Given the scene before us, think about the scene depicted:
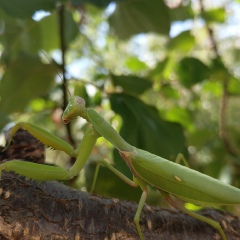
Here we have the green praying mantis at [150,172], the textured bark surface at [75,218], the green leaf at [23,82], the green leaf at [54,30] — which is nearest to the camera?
the textured bark surface at [75,218]

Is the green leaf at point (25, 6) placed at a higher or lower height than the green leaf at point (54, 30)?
higher

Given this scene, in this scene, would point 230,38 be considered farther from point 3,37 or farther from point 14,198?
point 14,198

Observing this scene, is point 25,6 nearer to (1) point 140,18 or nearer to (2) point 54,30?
(1) point 140,18

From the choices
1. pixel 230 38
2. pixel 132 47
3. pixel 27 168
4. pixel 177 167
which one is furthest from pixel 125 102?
pixel 132 47

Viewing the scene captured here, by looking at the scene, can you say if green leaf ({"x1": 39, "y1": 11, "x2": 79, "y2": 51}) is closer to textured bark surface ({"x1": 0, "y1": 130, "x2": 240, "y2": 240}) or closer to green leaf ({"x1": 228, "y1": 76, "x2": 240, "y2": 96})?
green leaf ({"x1": 228, "y1": 76, "x2": 240, "y2": 96})

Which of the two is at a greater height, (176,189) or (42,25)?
(42,25)

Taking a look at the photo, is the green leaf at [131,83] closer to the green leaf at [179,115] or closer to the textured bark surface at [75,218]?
the green leaf at [179,115]

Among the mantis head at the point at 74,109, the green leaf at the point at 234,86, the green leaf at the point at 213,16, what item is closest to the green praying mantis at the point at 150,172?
the mantis head at the point at 74,109
